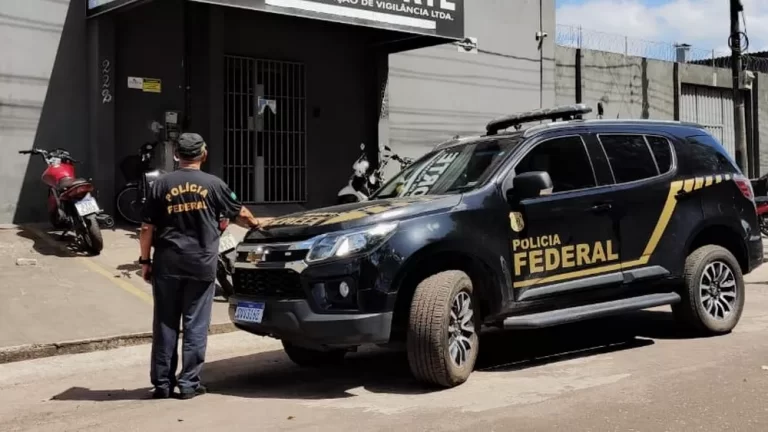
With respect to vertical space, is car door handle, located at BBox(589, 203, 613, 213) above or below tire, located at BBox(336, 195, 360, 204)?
below

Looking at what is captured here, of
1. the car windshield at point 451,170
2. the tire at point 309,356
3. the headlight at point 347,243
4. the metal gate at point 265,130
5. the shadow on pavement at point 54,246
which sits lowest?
the tire at point 309,356

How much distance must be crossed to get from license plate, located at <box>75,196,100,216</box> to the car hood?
4.48 meters

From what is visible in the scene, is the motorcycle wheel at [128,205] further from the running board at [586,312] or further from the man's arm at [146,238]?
the running board at [586,312]

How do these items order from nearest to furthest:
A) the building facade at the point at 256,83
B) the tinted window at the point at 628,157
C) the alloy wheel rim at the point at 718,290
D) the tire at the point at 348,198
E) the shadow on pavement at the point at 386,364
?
the shadow on pavement at the point at 386,364
the tinted window at the point at 628,157
the alloy wheel rim at the point at 718,290
the tire at the point at 348,198
the building facade at the point at 256,83

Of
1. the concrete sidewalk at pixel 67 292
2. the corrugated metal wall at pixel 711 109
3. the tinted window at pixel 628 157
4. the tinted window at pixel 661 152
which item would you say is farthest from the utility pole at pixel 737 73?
the concrete sidewalk at pixel 67 292

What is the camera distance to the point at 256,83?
13.3 meters

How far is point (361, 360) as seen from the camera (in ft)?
22.1

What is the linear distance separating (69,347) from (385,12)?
685 cm

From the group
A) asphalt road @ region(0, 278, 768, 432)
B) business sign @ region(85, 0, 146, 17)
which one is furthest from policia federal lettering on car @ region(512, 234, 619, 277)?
business sign @ region(85, 0, 146, 17)

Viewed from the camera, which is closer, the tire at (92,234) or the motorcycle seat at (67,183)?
the motorcycle seat at (67,183)

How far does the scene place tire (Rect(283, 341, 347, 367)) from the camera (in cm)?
630

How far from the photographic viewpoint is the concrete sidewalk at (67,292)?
24.5ft

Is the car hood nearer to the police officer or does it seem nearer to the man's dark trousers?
the police officer

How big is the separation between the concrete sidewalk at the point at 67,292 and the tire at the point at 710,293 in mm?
4371
